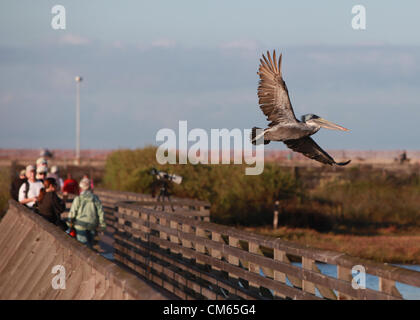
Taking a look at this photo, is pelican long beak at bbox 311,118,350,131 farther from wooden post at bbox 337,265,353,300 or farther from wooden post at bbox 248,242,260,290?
wooden post at bbox 337,265,353,300

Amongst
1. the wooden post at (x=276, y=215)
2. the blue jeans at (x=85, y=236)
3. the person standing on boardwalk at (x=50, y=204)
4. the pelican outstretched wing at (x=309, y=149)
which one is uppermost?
the pelican outstretched wing at (x=309, y=149)

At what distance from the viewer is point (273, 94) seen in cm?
1020

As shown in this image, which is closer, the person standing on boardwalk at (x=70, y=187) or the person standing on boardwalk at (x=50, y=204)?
the person standing on boardwalk at (x=50, y=204)

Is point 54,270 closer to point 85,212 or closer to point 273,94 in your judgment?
point 273,94

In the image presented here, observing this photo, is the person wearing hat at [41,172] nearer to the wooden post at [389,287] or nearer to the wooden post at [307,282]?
the wooden post at [307,282]

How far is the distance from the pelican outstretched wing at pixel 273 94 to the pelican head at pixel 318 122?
139mm

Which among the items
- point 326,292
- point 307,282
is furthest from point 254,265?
point 326,292

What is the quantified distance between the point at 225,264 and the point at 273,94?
7.15 feet

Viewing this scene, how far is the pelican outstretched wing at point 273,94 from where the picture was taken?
983 centimetres

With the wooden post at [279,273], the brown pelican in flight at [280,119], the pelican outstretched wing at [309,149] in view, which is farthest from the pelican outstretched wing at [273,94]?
the wooden post at [279,273]
